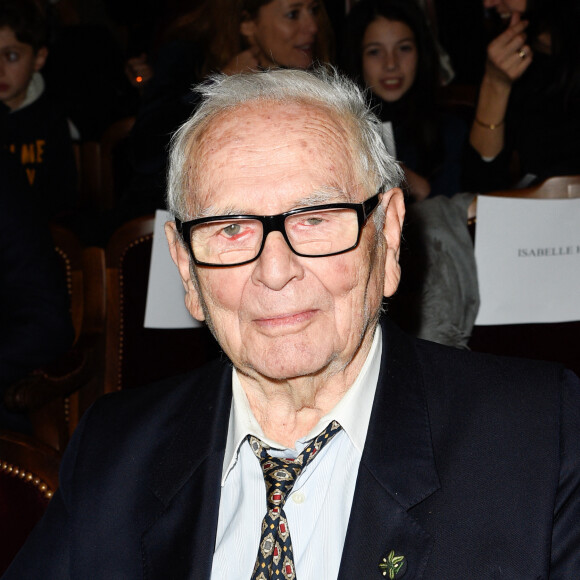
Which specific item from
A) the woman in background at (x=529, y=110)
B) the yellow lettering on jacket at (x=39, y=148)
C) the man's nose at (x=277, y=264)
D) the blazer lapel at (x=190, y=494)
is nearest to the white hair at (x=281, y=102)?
the man's nose at (x=277, y=264)

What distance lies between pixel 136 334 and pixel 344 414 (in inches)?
56.1

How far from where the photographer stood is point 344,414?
56.1 inches

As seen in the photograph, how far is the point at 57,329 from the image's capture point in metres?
2.68

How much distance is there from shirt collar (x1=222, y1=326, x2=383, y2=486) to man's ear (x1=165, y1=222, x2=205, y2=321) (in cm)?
14

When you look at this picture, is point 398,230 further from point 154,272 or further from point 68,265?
point 68,265

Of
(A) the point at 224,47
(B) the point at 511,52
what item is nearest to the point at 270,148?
(B) the point at 511,52

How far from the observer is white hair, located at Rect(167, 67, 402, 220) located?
1.41 metres

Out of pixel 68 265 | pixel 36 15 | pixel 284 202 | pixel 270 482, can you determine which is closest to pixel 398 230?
pixel 284 202

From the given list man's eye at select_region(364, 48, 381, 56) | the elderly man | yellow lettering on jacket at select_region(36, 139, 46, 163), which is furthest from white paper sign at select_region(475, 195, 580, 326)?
yellow lettering on jacket at select_region(36, 139, 46, 163)

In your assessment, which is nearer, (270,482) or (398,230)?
(270,482)

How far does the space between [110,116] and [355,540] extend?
15.1 ft

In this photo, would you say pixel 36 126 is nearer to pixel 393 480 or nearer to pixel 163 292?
pixel 163 292

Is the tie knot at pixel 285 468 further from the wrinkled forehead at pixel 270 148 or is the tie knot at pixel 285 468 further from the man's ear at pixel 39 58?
the man's ear at pixel 39 58

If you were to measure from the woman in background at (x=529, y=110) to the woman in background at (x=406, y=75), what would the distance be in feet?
1.10
